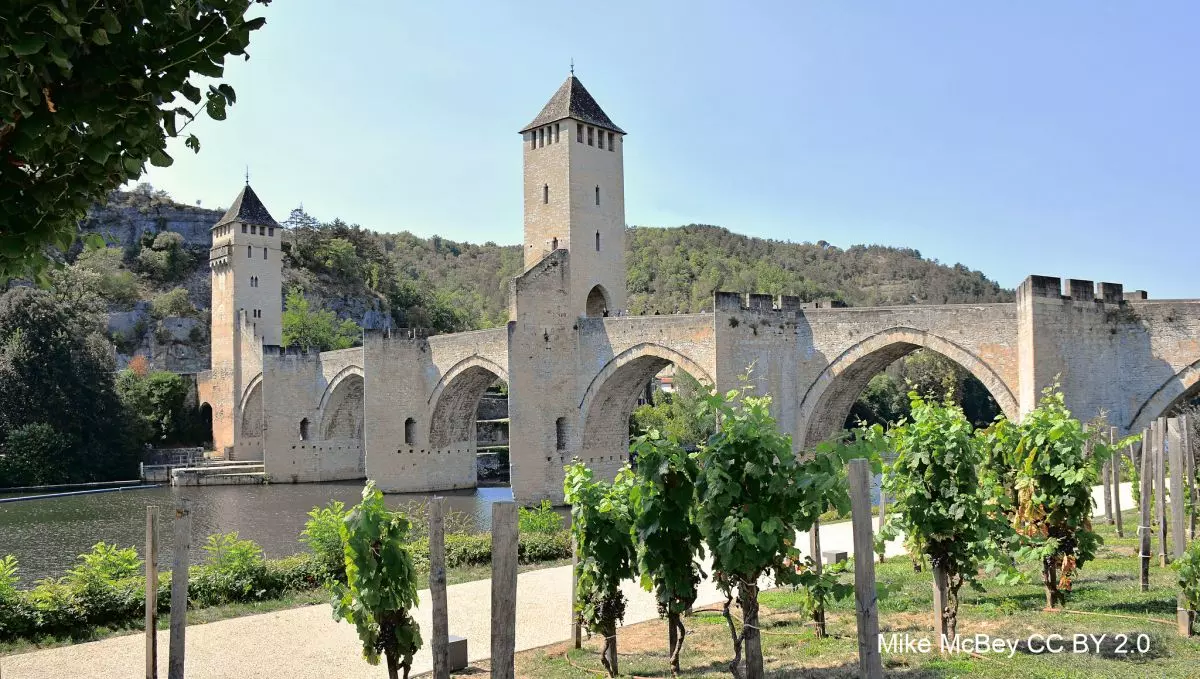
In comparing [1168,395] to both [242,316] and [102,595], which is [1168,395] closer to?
[102,595]

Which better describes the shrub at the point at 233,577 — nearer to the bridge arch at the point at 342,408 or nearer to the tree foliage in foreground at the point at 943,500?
the tree foliage in foreground at the point at 943,500

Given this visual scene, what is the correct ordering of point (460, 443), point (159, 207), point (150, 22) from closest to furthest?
1. point (150, 22)
2. point (460, 443)
3. point (159, 207)

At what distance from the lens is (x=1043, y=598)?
8438 mm

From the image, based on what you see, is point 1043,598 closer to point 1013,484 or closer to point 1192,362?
point 1013,484

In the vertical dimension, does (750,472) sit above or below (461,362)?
below

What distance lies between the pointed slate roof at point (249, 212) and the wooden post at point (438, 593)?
43500 millimetres

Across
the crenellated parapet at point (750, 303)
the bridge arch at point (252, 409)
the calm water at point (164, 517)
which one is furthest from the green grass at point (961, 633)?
the bridge arch at point (252, 409)

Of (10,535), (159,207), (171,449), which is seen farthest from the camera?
(159,207)

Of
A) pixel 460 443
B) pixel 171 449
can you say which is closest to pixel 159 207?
pixel 171 449

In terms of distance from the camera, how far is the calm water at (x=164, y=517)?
19.9m

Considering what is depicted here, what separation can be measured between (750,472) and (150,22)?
3922 millimetres

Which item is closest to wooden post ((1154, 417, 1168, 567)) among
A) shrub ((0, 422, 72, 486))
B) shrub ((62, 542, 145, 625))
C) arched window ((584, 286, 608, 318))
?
shrub ((62, 542, 145, 625))

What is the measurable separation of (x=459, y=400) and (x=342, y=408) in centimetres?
895

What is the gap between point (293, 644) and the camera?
8.77 meters
